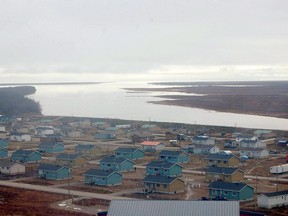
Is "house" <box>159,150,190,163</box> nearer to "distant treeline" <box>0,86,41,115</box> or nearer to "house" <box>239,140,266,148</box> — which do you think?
"house" <box>239,140,266,148</box>

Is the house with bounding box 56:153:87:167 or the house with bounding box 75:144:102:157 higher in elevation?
the house with bounding box 75:144:102:157

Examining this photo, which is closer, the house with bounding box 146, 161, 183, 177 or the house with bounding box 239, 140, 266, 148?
the house with bounding box 146, 161, 183, 177

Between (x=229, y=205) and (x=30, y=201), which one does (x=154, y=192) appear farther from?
(x=229, y=205)

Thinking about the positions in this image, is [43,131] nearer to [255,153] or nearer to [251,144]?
[251,144]

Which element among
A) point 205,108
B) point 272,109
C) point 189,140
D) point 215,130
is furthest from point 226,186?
point 205,108

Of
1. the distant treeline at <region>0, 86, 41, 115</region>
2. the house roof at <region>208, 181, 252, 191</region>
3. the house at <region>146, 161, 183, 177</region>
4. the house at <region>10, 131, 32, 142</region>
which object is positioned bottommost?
the house roof at <region>208, 181, 252, 191</region>

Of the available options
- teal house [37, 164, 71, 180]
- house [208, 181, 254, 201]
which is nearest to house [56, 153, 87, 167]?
teal house [37, 164, 71, 180]

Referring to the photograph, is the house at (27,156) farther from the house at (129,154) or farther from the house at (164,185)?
the house at (164,185)
